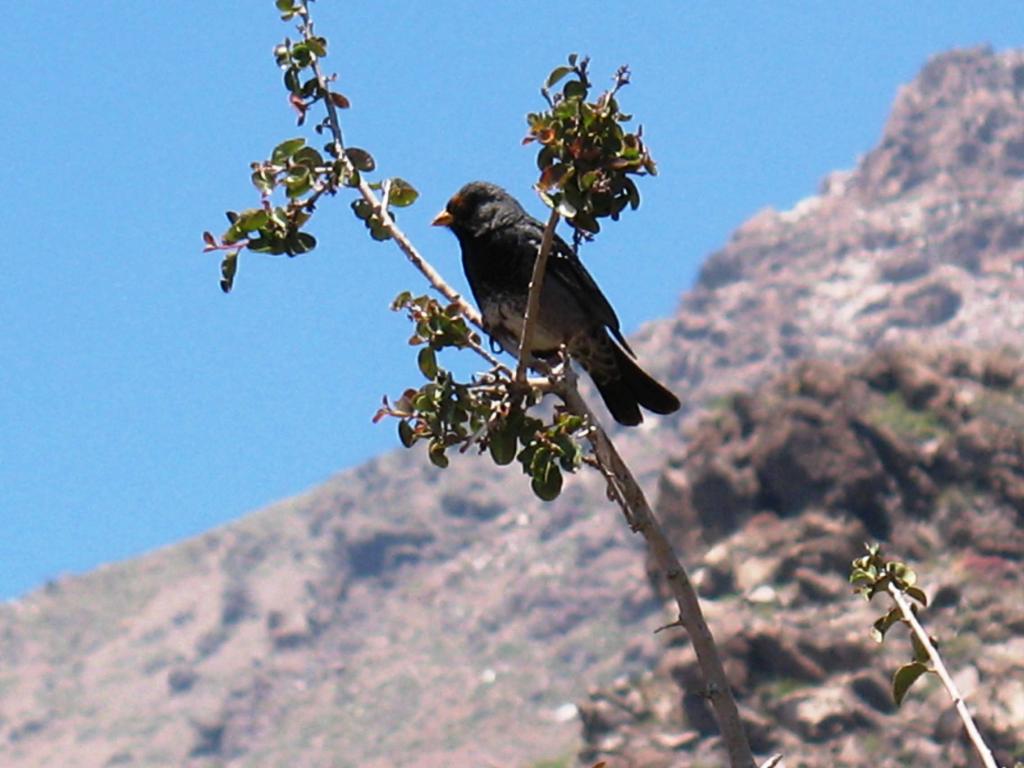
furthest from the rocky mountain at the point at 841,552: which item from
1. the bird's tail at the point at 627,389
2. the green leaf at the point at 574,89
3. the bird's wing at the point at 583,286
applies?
the green leaf at the point at 574,89

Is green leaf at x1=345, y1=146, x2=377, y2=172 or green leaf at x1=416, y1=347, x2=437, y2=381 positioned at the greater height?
green leaf at x1=345, y1=146, x2=377, y2=172

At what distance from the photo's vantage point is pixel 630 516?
4859mm

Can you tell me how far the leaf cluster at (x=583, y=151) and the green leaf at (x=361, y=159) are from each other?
4.64 ft

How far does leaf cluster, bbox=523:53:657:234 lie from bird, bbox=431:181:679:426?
453 centimetres

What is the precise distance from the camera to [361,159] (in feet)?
19.6

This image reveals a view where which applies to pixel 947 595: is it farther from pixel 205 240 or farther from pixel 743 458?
pixel 205 240

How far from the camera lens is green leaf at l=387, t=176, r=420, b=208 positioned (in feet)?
20.5

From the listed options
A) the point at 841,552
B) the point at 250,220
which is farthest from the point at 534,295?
the point at 841,552

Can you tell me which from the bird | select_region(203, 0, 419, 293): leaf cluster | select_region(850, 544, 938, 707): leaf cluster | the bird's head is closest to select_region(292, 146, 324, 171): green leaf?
select_region(203, 0, 419, 293): leaf cluster

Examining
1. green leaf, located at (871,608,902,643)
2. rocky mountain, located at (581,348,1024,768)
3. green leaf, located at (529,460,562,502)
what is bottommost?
green leaf, located at (871,608,902,643)

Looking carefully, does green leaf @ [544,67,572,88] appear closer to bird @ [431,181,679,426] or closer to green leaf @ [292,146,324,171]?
green leaf @ [292,146,324,171]

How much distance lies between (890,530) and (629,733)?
1693 cm

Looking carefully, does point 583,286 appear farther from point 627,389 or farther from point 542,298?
point 627,389

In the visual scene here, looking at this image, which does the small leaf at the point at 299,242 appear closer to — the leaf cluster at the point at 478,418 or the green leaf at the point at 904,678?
the leaf cluster at the point at 478,418
